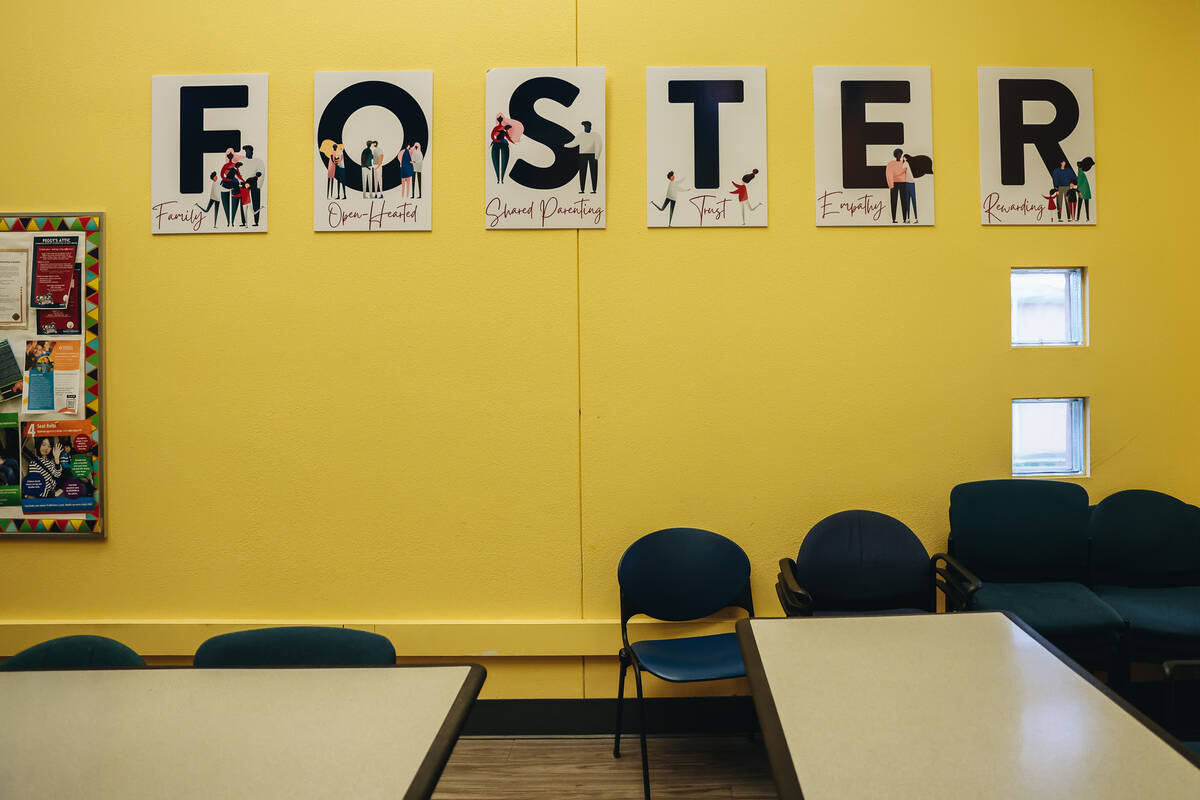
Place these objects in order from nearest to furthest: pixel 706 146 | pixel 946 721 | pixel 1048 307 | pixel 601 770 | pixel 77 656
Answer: pixel 946 721, pixel 77 656, pixel 601 770, pixel 706 146, pixel 1048 307

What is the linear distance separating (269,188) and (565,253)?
4.35 ft

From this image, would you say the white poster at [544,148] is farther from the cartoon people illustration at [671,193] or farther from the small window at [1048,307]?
the small window at [1048,307]

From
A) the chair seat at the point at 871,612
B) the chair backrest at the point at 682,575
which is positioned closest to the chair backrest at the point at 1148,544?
the chair seat at the point at 871,612

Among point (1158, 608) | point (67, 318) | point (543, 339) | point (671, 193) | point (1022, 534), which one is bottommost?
point (1158, 608)

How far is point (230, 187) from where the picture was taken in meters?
3.02

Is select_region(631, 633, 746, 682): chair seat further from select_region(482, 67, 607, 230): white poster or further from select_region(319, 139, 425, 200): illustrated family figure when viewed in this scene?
select_region(319, 139, 425, 200): illustrated family figure

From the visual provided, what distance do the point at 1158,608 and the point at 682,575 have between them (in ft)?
5.90

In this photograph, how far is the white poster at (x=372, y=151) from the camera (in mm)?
2996

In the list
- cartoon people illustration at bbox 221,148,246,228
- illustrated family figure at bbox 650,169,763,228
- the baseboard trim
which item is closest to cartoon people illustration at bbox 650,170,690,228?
illustrated family figure at bbox 650,169,763,228

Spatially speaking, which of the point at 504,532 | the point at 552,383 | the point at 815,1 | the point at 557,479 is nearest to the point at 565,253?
the point at 552,383

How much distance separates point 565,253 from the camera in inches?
119

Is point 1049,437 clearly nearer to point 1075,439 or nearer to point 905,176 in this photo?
point 1075,439

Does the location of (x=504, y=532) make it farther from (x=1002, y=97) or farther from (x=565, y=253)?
(x=1002, y=97)

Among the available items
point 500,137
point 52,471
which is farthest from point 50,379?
point 500,137
